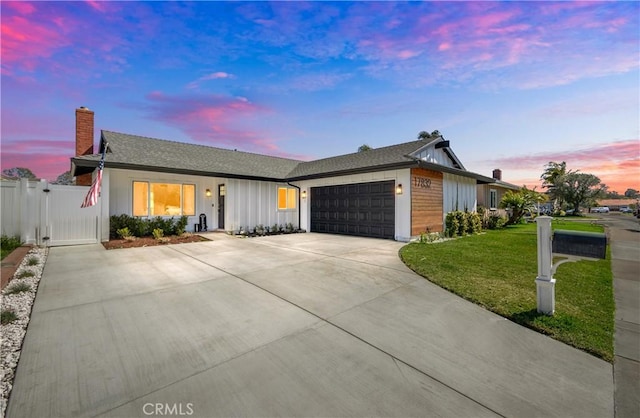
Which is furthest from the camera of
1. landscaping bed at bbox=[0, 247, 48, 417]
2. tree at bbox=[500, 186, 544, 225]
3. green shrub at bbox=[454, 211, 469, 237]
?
tree at bbox=[500, 186, 544, 225]

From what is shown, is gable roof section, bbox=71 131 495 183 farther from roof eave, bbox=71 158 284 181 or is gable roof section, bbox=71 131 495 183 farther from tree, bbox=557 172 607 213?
tree, bbox=557 172 607 213

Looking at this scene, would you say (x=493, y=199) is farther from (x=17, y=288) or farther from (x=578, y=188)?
(x=17, y=288)

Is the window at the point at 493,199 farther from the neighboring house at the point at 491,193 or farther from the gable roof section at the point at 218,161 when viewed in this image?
the gable roof section at the point at 218,161

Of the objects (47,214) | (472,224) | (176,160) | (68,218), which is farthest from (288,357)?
(472,224)

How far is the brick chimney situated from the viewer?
12609 millimetres

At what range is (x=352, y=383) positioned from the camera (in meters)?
2.09

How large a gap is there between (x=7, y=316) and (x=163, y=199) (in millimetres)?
9669

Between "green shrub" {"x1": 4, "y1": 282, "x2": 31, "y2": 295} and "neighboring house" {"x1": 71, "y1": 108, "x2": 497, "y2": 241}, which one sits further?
"neighboring house" {"x1": 71, "y1": 108, "x2": 497, "y2": 241}

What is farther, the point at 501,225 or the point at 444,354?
the point at 501,225

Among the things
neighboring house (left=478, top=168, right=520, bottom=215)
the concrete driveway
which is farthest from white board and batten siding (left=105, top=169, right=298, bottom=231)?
neighboring house (left=478, top=168, right=520, bottom=215)

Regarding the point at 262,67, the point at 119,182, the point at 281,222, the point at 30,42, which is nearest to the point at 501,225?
the point at 281,222

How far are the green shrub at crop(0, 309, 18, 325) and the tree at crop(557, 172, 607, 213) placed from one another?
4452 cm

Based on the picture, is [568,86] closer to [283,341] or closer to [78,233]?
[283,341]

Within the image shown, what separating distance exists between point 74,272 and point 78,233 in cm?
485
